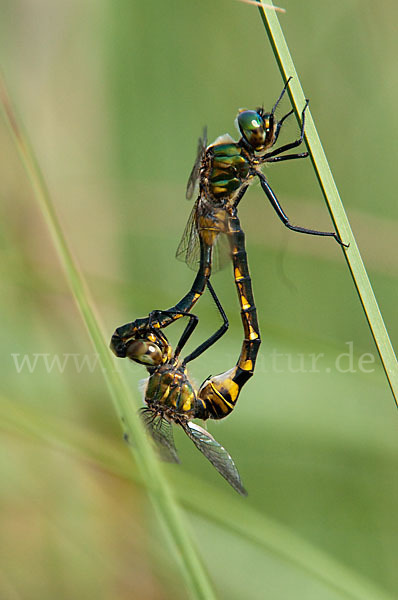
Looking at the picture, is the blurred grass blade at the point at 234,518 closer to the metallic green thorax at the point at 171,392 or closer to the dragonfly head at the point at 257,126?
the metallic green thorax at the point at 171,392

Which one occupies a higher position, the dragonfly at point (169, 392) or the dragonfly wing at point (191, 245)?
the dragonfly wing at point (191, 245)

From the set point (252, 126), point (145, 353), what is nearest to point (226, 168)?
point (252, 126)

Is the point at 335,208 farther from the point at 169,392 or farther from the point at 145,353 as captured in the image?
the point at 169,392

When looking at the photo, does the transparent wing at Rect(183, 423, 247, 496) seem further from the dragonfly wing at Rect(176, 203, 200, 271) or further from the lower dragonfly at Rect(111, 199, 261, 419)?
the dragonfly wing at Rect(176, 203, 200, 271)

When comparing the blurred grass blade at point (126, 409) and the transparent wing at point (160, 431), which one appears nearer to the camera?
the blurred grass blade at point (126, 409)

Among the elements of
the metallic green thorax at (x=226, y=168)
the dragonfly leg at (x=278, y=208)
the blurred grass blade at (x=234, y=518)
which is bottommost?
the blurred grass blade at (x=234, y=518)

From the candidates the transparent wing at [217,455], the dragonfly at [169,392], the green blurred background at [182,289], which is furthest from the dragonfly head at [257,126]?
the transparent wing at [217,455]

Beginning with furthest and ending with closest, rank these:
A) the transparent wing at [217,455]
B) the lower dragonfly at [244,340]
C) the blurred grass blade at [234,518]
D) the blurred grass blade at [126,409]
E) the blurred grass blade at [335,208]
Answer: the lower dragonfly at [244,340] < the transparent wing at [217,455] < the blurred grass blade at [234,518] < the blurred grass blade at [335,208] < the blurred grass blade at [126,409]
